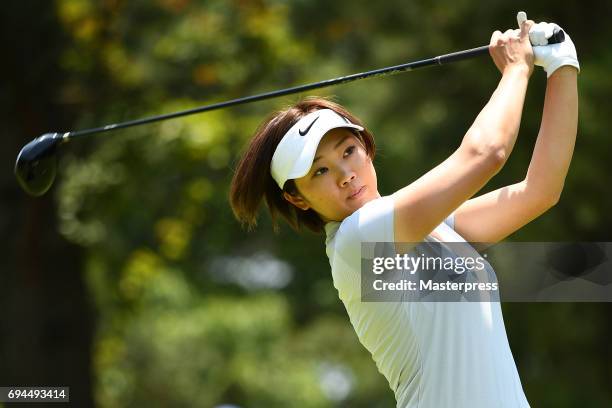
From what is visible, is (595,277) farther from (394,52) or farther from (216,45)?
(216,45)

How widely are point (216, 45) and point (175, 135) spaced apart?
39.7 inches

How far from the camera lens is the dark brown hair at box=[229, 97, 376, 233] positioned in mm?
2783

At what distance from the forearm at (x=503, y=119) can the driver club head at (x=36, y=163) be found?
6.66 feet

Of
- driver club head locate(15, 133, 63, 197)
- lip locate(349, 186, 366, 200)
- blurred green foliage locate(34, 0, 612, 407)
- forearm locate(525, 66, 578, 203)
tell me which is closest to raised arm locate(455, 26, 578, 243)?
forearm locate(525, 66, 578, 203)

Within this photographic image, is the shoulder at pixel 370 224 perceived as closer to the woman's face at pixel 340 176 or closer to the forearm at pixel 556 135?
the woman's face at pixel 340 176

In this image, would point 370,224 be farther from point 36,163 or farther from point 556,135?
point 36,163

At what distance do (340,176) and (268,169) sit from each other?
24 centimetres

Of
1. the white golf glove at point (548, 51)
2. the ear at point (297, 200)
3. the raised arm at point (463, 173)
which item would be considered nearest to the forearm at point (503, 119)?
the raised arm at point (463, 173)

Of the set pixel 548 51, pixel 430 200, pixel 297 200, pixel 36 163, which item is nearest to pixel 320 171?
pixel 297 200

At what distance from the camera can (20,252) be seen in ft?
29.6

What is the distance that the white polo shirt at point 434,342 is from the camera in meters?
2.46

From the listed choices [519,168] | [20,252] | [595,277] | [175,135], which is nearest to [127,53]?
[175,135]

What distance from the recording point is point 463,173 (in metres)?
2.37

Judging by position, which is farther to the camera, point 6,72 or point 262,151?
point 6,72
